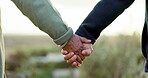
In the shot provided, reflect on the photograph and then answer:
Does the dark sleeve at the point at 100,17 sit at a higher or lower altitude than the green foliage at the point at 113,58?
higher

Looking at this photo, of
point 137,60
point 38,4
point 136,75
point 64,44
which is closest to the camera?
point 38,4

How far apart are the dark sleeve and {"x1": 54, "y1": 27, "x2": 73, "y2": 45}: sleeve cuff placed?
48 centimetres

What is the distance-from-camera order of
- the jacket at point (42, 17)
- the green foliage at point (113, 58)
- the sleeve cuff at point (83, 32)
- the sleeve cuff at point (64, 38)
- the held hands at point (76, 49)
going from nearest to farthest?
the jacket at point (42, 17)
the sleeve cuff at point (64, 38)
the held hands at point (76, 49)
the sleeve cuff at point (83, 32)
the green foliage at point (113, 58)

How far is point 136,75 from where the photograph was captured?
898 centimetres

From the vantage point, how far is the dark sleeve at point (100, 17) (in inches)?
179

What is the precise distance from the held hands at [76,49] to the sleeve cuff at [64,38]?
0.43 ft

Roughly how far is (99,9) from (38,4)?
877 mm

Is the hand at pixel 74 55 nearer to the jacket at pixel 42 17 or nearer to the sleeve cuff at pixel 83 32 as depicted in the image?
the sleeve cuff at pixel 83 32

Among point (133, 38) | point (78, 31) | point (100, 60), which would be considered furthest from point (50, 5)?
point (100, 60)

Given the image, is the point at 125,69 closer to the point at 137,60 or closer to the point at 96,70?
the point at 137,60

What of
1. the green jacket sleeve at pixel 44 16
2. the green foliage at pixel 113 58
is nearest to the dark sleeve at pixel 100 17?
the green jacket sleeve at pixel 44 16

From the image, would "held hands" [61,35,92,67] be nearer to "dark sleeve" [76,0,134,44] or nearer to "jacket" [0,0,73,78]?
"dark sleeve" [76,0,134,44]

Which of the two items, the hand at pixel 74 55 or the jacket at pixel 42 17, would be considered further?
the hand at pixel 74 55

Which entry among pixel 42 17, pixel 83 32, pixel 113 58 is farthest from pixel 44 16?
pixel 113 58
